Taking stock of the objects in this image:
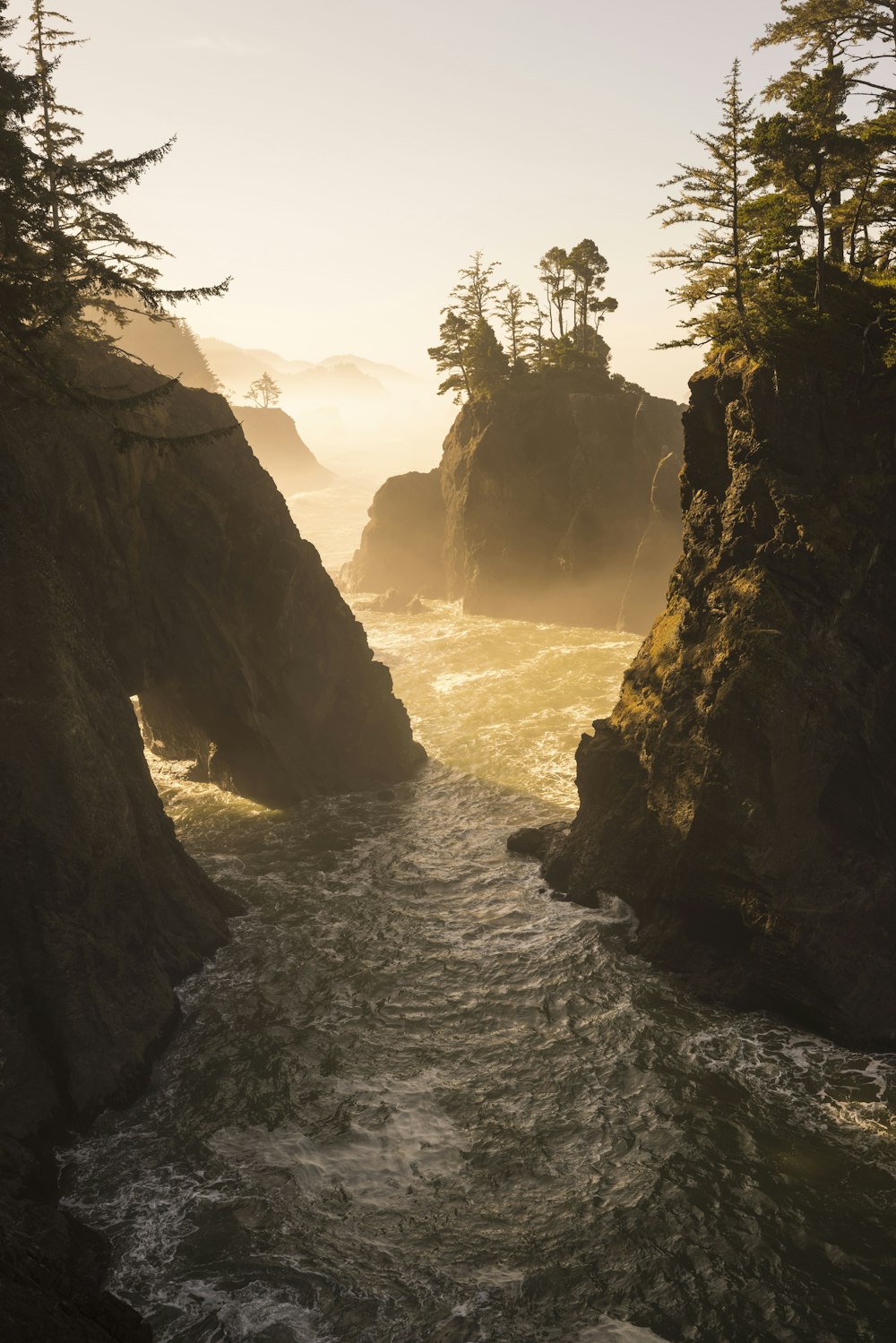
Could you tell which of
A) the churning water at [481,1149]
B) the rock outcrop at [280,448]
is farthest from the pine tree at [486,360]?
the rock outcrop at [280,448]

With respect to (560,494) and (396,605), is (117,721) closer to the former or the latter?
(560,494)

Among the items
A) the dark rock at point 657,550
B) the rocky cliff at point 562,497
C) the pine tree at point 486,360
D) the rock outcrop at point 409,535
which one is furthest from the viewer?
the rock outcrop at point 409,535

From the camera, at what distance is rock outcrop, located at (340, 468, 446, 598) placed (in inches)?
3467

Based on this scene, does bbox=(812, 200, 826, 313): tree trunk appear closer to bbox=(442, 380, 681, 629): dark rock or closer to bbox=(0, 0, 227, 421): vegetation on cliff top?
bbox=(0, 0, 227, 421): vegetation on cliff top

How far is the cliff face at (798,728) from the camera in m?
24.0

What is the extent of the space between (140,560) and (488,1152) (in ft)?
79.2

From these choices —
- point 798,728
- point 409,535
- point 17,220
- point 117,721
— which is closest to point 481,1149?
point 798,728

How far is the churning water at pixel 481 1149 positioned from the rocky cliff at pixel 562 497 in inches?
1708

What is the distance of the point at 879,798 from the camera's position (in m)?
24.6

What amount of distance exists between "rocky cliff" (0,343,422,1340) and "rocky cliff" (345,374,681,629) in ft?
104

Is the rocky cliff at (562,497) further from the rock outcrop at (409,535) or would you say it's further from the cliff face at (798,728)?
the cliff face at (798,728)

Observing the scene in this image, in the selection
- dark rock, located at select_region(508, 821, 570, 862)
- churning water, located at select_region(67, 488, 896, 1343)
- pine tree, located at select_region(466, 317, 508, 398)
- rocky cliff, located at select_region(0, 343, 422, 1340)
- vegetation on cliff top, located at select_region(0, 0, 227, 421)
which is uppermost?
pine tree, located at select_region(466, 317, 508, 398)

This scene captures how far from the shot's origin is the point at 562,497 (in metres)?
72.2

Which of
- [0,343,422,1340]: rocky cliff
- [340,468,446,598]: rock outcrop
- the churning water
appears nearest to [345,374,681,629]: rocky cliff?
[340,468,446,598]: rock outcrop
